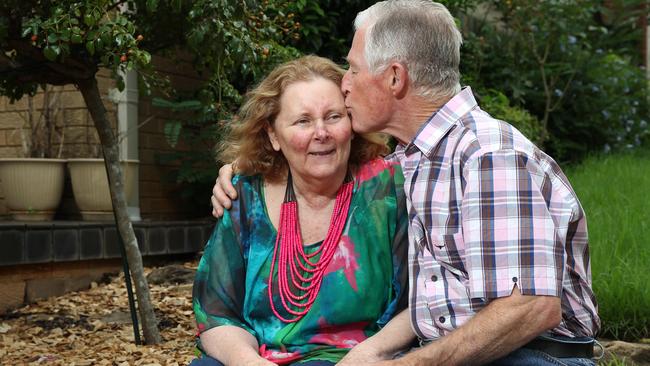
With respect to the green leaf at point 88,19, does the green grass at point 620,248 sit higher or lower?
lower

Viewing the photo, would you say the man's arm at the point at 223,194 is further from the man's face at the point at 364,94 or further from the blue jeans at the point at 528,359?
the blue jeans at the point at 528,359

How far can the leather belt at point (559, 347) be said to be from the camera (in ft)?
7.59

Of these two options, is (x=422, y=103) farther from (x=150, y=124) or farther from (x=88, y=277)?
(x=150, y=124)

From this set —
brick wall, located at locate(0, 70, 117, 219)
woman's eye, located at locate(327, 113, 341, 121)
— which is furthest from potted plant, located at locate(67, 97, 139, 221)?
woman's eye, located at locate(327, 113, 341, 121)

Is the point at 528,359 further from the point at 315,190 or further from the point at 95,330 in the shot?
the point at 95,330

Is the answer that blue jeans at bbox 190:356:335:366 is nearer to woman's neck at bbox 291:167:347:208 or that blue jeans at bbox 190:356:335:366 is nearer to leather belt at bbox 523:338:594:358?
woman's neck at bbox 291:167:347:208

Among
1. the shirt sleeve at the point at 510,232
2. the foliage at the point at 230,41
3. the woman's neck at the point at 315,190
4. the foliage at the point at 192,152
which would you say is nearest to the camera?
the shirt sleeve at the point at 510,232

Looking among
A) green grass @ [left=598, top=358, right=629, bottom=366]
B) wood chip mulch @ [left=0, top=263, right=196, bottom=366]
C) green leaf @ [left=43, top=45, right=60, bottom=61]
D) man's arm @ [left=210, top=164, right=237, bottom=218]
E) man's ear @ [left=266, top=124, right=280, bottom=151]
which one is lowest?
wood chip mulch @ [left=0, top=263, right=196, bottom=366]

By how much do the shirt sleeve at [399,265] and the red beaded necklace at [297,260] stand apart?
17 centimetres

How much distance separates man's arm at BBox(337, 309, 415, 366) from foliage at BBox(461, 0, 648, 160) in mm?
6555

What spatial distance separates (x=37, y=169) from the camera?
21.3ft

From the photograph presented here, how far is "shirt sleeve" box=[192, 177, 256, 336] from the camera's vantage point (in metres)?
2.70

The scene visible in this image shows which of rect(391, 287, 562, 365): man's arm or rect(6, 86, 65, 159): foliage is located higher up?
rect(6, 86, 65, 159): foliage

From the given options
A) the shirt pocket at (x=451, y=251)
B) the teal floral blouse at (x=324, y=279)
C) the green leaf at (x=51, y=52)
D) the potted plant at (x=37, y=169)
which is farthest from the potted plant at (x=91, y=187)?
the shirt pocket at (x=451, y=251)
